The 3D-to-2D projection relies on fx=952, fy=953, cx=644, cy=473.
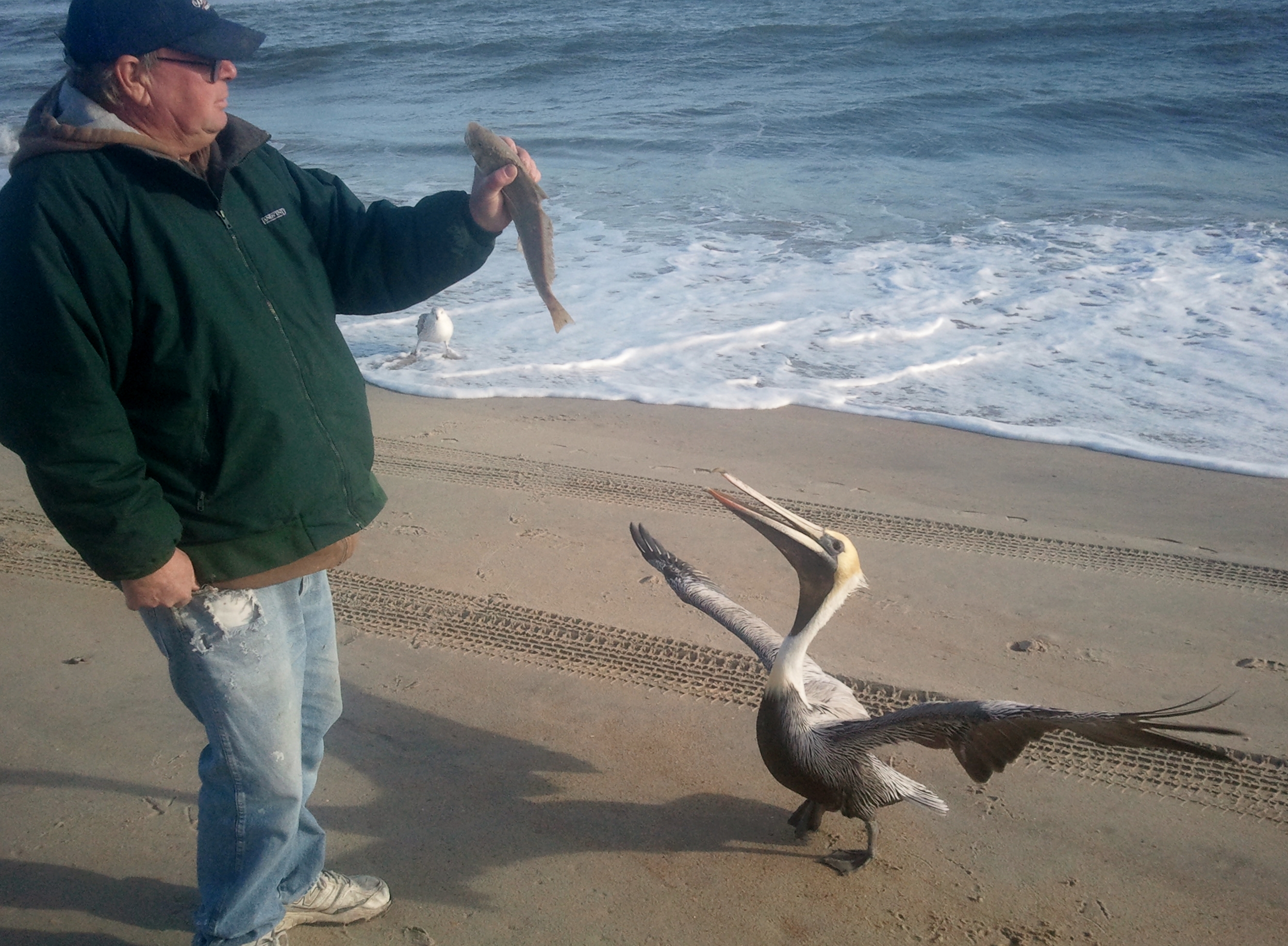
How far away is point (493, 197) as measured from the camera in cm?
251

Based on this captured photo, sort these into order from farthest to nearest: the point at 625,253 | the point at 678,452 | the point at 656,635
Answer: the point at 625,253 → the point at 678,452 → the point at 656,635

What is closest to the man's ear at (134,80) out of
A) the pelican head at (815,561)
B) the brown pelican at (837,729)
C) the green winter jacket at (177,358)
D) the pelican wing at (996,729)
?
the green winter jacket at (177,358)

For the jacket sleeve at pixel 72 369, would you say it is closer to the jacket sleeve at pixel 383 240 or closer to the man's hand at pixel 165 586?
the man's hand at pixel 165 586

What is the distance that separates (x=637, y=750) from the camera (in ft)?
11.5

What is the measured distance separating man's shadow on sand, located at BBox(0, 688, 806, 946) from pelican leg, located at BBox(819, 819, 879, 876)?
0.10 metres

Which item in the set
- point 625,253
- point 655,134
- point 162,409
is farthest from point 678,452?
point 655,134

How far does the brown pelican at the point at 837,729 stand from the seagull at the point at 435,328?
5175 millimetres

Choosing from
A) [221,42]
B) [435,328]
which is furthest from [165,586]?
[435,328]

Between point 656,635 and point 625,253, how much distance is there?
736 centimetres

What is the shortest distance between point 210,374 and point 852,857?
7.86 ft

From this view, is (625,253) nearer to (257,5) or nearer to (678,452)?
(678,452)

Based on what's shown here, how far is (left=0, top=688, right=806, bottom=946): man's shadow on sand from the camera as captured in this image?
2791mm

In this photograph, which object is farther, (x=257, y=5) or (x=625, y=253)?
(x=257, y=5)

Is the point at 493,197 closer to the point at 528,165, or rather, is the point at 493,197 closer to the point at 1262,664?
the point at 528,165
